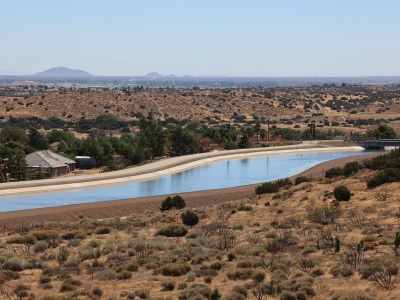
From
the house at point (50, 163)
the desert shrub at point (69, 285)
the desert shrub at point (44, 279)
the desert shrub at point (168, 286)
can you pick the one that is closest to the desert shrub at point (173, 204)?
the desert shrub at point (44, 279)

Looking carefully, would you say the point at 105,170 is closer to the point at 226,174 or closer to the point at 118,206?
the point at 226,174

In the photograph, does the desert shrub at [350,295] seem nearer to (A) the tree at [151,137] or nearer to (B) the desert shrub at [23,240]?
(B) the desert shrub at [23,240]

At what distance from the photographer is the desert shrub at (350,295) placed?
16.8 metres

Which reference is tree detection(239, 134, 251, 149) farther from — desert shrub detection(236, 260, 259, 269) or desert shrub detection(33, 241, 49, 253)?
desert shrub detection(236, 260, 259, 269)

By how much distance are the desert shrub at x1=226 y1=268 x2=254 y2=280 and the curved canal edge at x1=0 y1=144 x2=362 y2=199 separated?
35099mm

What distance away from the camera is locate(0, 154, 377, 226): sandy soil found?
135 feet

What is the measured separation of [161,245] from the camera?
2486cm

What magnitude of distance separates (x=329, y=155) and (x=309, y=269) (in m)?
68.2

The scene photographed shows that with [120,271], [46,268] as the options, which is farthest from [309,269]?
[46,268]

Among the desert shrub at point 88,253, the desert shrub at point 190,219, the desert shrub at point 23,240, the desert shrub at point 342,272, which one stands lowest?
the desert shrub at point 190,219

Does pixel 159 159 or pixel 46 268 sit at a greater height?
pixel 46 268

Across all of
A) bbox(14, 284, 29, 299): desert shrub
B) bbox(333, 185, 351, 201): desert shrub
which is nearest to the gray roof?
bbox(333, 185, 351, 201): desert shrub

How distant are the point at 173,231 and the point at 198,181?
36.3 metres

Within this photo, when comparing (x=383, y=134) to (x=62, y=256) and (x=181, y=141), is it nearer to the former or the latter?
(x=181, y=141)
